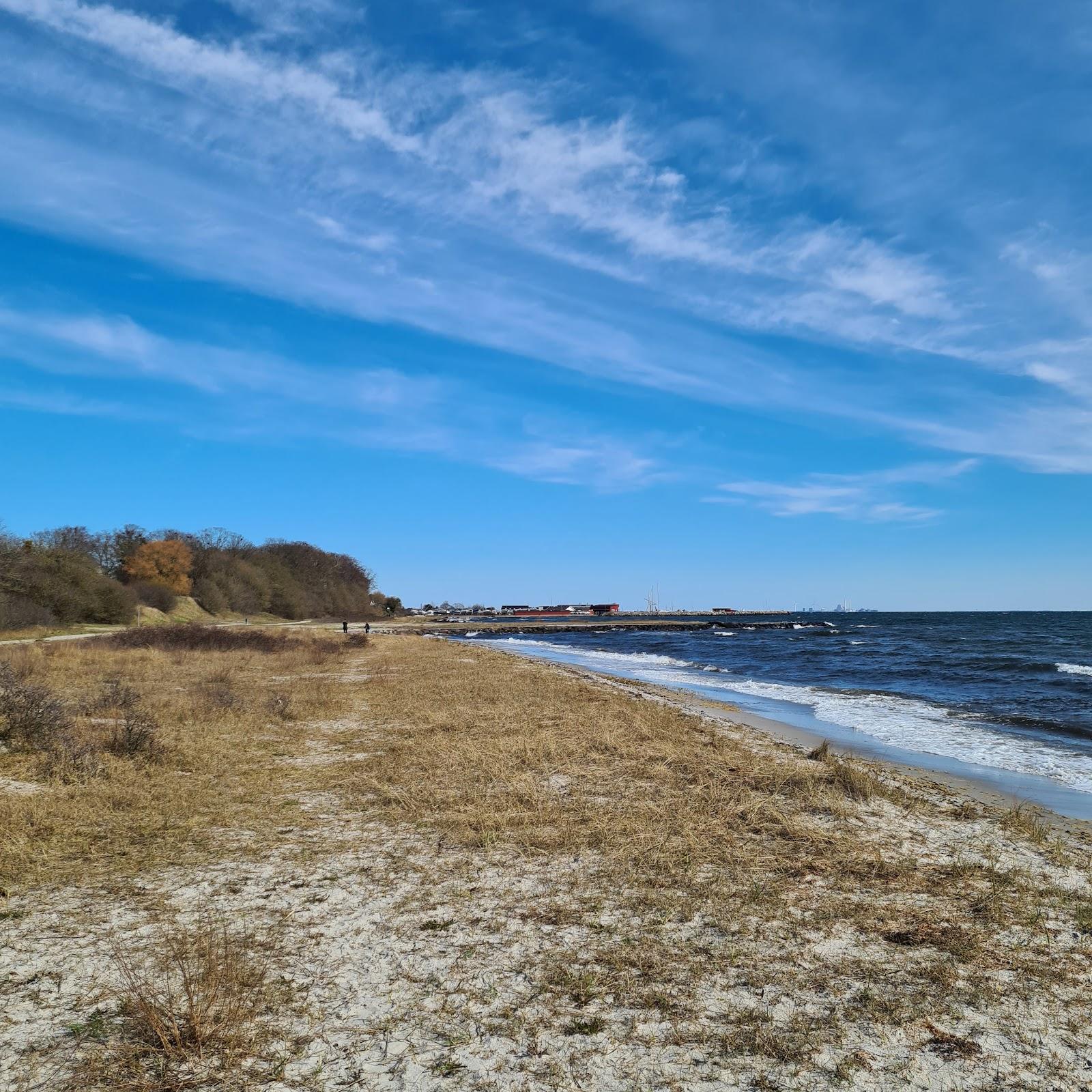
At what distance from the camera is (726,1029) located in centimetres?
444

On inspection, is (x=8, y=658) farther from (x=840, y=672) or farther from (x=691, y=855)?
(x=840, y=672)

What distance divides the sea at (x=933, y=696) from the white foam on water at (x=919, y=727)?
51 millimetres

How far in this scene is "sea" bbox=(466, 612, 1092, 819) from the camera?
1464cm

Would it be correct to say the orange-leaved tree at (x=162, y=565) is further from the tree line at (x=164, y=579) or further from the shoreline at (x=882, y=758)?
the shoreline at (x=882, y=758)

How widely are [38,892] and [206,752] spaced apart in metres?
5.67

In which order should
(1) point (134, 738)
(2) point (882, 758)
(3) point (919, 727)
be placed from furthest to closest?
(3) point (919, 727), (2) point (882, 758), (1) point (134, 738)

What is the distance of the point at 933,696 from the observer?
2706cm

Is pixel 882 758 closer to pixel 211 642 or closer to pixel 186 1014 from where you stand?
pixel 186 1014

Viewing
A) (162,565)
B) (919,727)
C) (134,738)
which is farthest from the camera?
(162,565)

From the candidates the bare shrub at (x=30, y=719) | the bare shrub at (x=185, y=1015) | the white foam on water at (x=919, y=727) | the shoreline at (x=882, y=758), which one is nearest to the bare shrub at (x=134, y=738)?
the bare shrub at (x=30, y=719)

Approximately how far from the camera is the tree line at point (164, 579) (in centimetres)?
4700

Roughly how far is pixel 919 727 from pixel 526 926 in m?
17.0

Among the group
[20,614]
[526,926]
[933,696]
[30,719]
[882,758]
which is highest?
[20,614]

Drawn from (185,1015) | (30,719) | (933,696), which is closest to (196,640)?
(30,719)
